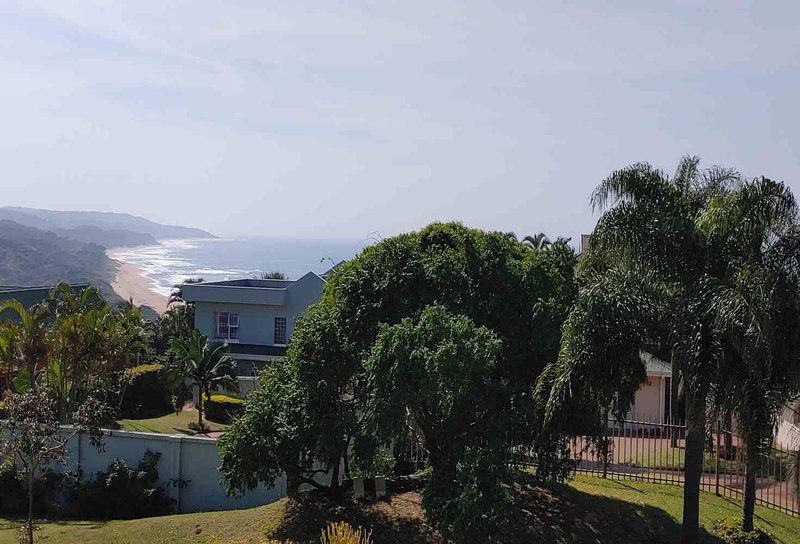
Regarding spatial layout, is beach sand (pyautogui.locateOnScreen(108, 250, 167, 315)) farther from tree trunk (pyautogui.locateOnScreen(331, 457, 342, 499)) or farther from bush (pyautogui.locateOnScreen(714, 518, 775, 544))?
bush (pyautogui.locateOnScreen(714, 518, 775, 544))

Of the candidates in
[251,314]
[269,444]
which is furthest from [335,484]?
[251,314]

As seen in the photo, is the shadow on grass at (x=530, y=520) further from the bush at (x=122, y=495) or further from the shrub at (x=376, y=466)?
the bush at (x=122, y=495)

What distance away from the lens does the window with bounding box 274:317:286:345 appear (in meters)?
38.7

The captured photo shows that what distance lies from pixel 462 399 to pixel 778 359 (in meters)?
4.98

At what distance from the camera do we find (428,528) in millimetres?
15211

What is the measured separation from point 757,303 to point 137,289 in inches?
5929

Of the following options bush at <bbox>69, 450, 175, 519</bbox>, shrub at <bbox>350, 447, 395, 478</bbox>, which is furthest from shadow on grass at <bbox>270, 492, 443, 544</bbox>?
bush at <bbox>69, 450, 175, 519</bbox>

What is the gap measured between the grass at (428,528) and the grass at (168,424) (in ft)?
38.7

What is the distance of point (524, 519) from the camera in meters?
15.5

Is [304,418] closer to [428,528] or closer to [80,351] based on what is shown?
[428,528]

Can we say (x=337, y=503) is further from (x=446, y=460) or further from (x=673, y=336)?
(x=673, y=336)

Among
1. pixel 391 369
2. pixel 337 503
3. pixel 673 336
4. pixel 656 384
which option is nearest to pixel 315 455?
pixel 337 503

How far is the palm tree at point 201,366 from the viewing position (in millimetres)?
30891

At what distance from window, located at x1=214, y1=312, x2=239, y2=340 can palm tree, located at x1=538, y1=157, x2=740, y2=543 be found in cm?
2539
